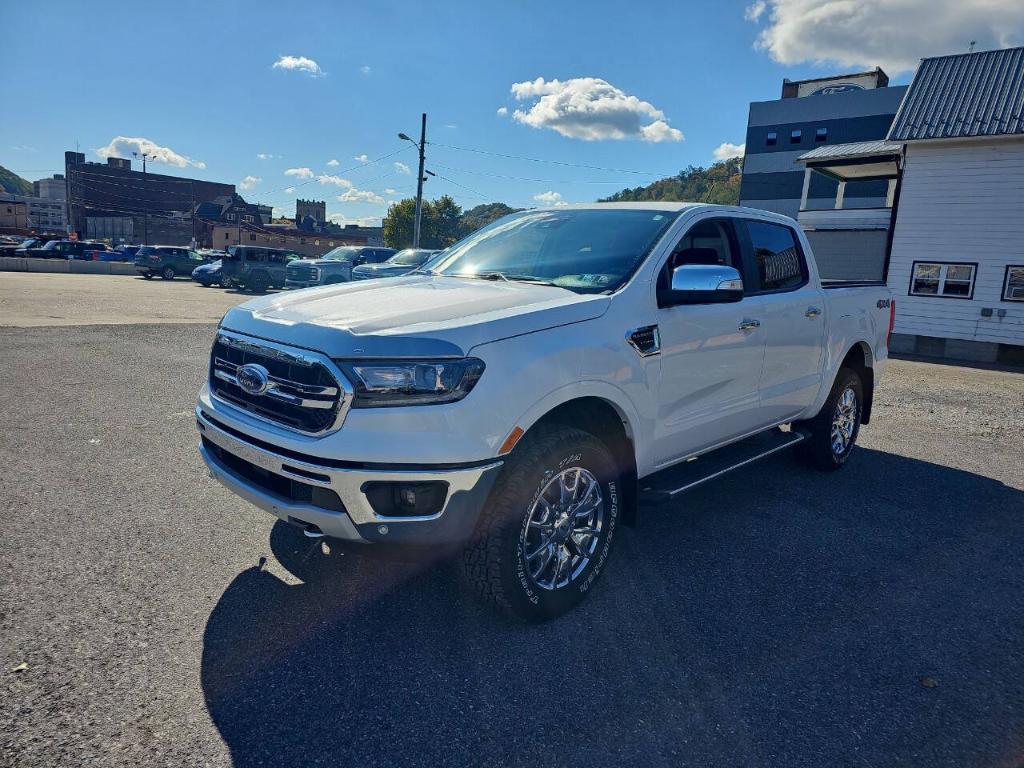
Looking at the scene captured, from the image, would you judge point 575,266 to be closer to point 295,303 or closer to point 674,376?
point 674,376

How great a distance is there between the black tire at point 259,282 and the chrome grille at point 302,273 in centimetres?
521

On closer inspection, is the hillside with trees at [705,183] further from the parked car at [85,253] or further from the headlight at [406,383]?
the headlight at [406,383]

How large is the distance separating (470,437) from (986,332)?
18.3 m

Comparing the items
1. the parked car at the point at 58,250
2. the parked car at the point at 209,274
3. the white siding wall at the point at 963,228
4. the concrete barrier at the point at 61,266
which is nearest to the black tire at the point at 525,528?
the white siding wall at the point at 963,228

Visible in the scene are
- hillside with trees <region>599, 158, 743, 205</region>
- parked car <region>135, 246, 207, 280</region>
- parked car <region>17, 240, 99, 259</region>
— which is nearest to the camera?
parked car <region>135, 246, 207, 280</region>

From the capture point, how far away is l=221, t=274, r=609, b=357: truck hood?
2.58 m

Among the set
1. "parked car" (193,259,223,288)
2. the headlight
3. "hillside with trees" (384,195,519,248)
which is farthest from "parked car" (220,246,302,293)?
"hillside with trees" (384,195,519,248)

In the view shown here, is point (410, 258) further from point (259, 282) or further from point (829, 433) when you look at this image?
point (829, 433)

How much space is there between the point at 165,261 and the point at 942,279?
106ft

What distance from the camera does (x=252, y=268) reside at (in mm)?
27016

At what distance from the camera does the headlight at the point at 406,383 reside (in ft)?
8.36

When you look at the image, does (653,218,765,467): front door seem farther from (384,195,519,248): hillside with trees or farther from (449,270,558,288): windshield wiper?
(384,195,519,248): hillside with trees

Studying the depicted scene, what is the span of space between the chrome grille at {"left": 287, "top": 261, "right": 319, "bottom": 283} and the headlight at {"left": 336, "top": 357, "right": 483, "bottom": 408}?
811 inches

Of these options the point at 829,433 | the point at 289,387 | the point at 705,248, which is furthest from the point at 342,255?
the point at 289,387
